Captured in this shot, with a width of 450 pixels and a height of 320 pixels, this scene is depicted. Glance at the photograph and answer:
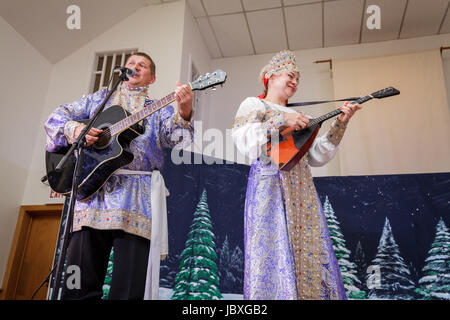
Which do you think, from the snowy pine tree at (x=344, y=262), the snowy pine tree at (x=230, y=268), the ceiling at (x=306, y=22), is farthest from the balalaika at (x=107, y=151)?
the ceiling at (x=306, y=22)

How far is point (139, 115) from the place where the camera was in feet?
6.31

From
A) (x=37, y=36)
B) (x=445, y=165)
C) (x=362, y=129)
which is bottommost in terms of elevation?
(x=445, y=165)

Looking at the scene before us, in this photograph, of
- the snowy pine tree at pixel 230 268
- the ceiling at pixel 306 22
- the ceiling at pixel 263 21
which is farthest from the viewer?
the ceiling at pixel 306 22

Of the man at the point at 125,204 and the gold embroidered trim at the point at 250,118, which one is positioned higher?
the gold embroidered trim at the point at 250,118

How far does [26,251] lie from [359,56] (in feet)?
13.6

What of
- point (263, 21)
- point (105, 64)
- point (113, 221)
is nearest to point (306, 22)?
point (263, 21)

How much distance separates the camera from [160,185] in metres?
1.91

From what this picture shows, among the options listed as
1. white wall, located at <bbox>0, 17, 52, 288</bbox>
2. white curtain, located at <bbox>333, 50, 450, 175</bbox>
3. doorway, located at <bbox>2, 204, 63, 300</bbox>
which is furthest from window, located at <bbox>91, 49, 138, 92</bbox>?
white curtain, located at <bbox>333, 50, 450, 175</bbox>

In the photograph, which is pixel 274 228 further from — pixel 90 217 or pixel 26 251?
pixel 26 251

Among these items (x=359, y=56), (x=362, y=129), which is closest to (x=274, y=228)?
(x=362, y=129)

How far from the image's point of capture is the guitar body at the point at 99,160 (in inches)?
71.2

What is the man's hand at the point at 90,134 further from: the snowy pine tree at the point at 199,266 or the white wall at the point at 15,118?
the white wall at the point at 15,118

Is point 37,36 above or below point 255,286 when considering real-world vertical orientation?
above

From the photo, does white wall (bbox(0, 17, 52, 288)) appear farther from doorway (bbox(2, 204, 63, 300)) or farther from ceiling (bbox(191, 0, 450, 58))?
ceiling (bbox(191, 0, 450, 58))
